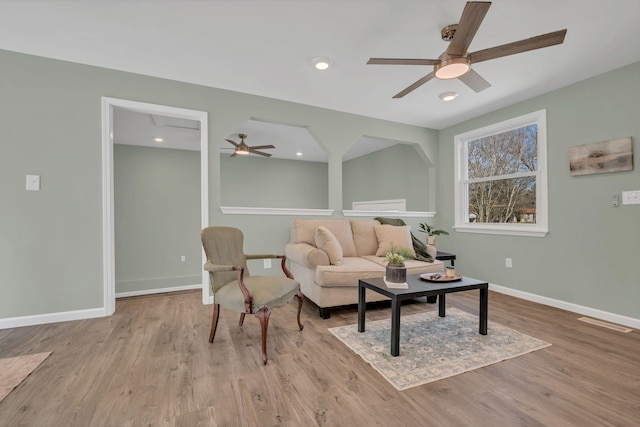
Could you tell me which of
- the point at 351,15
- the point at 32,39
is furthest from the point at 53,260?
the point at 351,15

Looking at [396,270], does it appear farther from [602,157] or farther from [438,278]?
[602,157]

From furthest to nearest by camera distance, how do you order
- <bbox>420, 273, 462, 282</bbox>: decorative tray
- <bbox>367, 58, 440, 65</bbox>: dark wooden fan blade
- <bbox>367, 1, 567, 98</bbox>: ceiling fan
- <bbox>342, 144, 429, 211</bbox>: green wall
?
1. <bbox>342, 144, 429, 211</bbox>: green wall
2. <bbox>420, 273, 462, 282</bbox>: decorative tray
3. <bbox>367, 58, 440, 65</bbox>: dark wooden fan blade
4. <bbox>367, 1, 567, 98</bbox>: ceiling fan

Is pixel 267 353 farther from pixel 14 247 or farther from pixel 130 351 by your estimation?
pixel 14 247

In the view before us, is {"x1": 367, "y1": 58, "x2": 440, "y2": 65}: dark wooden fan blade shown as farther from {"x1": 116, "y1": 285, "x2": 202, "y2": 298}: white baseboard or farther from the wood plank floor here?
{"x1": 116, "y1": 285, "x2": 202, "y2": 298}: white baseboard

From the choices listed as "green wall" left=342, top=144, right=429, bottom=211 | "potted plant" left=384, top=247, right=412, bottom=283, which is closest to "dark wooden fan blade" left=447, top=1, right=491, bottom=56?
"potted plant" left=384, top=247, right=412, bottom=283

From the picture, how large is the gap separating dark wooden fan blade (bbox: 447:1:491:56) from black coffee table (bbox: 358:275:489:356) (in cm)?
177

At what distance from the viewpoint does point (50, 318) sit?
8.71 feet

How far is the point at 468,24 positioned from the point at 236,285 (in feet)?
7.99

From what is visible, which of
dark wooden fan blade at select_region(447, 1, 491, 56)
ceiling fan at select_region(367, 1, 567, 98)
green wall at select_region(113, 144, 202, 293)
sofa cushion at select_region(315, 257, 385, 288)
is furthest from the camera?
green wall at select_region(113, 144, 202, 293)

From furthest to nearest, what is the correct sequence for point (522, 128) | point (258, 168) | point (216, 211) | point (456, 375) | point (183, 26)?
1. point (258, 168)
2. point (522, 128)
3. point (216, 211)
4. point (183, 26)
5. point (456, 375)

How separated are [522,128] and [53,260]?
5503 millimetres

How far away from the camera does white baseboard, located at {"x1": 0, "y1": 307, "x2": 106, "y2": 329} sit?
254 centimetres

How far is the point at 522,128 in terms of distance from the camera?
12.1 feet

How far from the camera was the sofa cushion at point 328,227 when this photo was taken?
343 centimetres
